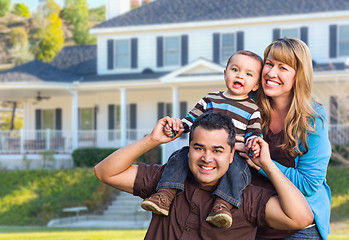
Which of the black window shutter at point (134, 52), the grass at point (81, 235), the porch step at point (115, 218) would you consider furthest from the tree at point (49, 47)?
the grass at point (81, 235)

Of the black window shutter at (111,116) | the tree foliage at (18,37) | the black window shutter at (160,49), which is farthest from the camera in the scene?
the tree foliage at (18,37)

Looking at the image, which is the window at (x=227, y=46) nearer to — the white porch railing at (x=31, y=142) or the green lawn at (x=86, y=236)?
the white porch railing at (x=31, y=142)

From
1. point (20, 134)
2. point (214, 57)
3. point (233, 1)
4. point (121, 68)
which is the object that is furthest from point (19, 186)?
point (233, 1)

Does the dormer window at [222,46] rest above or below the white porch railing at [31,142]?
above

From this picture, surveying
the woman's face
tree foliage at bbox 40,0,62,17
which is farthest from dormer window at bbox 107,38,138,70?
tree foliage at bbox 40,0,62,17

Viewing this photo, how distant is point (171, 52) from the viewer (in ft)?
84.6

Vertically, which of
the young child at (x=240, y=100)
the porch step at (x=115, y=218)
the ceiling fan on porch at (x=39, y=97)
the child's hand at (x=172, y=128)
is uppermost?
the young child at (x=240, y=100)

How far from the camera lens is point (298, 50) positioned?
3.80 m

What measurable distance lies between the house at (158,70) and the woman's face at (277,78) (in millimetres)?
17502

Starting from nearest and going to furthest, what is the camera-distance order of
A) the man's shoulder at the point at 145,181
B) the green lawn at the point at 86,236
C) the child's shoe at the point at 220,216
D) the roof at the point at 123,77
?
the child's shoe at the point at 220,216 → the man's shoulder at the point at 145,181 → the green lawn at the point at 86,236 → the roof at the point at 123,77

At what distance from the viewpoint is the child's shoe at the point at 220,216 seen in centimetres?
330

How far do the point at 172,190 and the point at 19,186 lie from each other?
741 inches

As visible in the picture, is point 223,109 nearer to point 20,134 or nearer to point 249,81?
point 249,81

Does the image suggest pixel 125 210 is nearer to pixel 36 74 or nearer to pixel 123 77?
pixel 123 77
